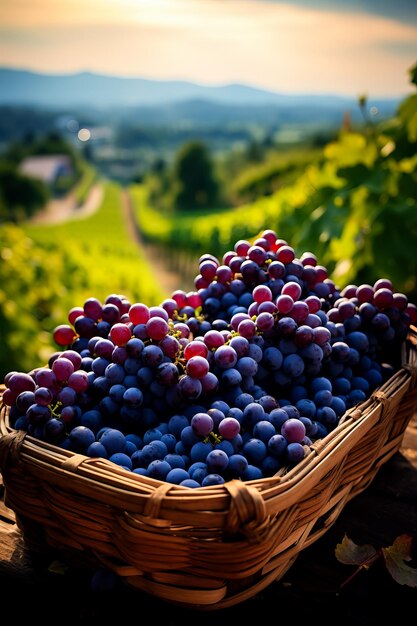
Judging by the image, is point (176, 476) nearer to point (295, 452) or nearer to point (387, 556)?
point (295, 452)

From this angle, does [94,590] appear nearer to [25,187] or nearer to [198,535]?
[198,535]

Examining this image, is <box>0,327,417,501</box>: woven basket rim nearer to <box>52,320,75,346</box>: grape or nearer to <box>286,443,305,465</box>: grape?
<box>286,443,305,465</box>: grape

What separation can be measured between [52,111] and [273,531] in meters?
117

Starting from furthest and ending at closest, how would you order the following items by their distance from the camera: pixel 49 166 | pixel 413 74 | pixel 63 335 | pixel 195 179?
pixel 49 166, pixel 195 179, pixel 413 74, pixel 63 335

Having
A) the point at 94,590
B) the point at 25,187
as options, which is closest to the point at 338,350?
the point at 94,590

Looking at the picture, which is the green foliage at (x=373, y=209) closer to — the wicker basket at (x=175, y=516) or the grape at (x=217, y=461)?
the wicker basket at (x=175, y=516)

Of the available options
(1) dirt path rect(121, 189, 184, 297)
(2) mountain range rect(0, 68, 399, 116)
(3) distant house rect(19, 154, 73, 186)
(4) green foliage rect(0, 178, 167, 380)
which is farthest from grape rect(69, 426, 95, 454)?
(2) mountain range rect(0, 68, 399, 116)

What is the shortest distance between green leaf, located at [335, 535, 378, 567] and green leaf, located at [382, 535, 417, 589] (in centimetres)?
4

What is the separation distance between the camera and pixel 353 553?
1.24 metres

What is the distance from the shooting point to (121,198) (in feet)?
278

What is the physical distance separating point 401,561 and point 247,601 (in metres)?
0.35

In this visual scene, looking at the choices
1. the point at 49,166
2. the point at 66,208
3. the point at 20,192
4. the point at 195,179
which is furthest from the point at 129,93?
the point at 195,179

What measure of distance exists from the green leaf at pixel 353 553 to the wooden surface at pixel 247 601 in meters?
0.02

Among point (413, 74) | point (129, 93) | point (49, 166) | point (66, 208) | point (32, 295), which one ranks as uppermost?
point (129, 93)
